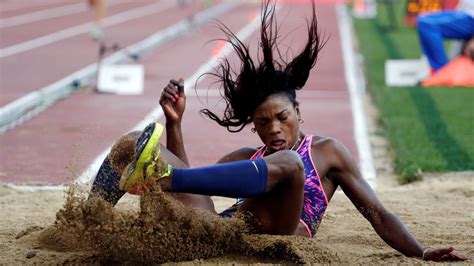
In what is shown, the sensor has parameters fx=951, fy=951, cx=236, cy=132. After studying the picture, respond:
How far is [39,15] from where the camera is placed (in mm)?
23234

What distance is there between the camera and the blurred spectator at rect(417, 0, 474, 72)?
12047 millimetres

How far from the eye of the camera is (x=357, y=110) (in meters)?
10.1

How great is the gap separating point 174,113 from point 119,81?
672 cm

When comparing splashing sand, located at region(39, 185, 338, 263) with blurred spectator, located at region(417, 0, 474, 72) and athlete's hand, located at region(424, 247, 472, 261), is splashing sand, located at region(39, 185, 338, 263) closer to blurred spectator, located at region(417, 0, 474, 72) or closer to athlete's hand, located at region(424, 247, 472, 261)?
athlete's hand, located at region(424, 247, 472, 261)

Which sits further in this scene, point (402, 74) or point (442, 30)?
point (442, 30)

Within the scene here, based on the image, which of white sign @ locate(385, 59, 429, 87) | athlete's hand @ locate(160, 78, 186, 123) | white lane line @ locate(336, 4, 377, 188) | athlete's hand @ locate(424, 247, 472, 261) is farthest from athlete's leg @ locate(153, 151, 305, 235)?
white sign @ locate(385, 59, 429, 87)

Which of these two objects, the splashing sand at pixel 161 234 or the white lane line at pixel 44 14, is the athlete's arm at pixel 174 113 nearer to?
the splashing sand at pixel 161 234

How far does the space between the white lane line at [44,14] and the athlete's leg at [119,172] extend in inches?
646

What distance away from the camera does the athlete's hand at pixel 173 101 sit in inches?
179

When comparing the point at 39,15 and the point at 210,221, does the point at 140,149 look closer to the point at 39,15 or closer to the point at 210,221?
the point at 210,221

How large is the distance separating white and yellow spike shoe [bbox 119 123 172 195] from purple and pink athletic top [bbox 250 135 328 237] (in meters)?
0.65

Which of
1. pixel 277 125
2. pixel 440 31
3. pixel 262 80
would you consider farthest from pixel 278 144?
pixel 440 31

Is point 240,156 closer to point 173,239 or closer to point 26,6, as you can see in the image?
A: point 173,239

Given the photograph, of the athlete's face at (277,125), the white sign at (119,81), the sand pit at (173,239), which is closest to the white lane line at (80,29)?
the white sign at (119,81)
